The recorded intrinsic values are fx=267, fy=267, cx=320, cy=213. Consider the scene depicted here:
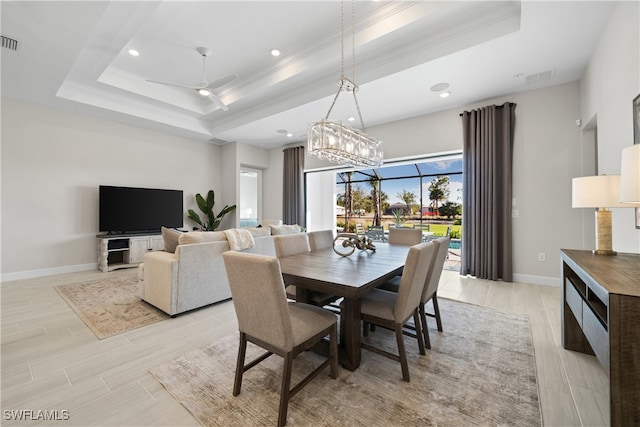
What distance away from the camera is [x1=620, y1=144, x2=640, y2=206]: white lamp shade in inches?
50.6

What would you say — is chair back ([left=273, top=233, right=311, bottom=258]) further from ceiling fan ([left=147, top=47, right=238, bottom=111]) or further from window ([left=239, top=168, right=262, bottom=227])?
window ([left=239, top=168, right=262, bottom=227])

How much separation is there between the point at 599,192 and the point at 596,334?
1.10 meters

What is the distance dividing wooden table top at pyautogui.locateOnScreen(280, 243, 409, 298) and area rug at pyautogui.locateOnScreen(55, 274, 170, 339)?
172 centimetres

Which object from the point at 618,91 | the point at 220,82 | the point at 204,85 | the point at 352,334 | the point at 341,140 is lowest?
the point at 352,334

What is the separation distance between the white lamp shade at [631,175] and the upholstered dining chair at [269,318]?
5.63ft

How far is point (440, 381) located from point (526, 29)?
3.24 m

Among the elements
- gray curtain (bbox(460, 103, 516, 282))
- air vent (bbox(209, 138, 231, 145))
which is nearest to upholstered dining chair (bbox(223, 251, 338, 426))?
gray curtain (bbox(460, 103, 516, 282))

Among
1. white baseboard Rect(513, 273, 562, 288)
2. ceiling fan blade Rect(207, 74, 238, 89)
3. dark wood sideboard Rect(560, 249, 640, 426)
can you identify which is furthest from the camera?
ceiling fan blade Rect(207, 74, 238, 89)

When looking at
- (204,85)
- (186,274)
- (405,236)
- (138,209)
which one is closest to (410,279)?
(405,236)

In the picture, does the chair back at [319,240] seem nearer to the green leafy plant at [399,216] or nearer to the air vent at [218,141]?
the air vent at [218,141]

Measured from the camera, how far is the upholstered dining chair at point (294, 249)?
2424mm

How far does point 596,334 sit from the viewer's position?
1.31 meters

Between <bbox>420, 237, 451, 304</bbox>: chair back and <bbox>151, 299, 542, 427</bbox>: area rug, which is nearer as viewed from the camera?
<bbox>151, 299, 542, 427</bbox>: area rug

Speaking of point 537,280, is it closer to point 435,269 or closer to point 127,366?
point 435,269
